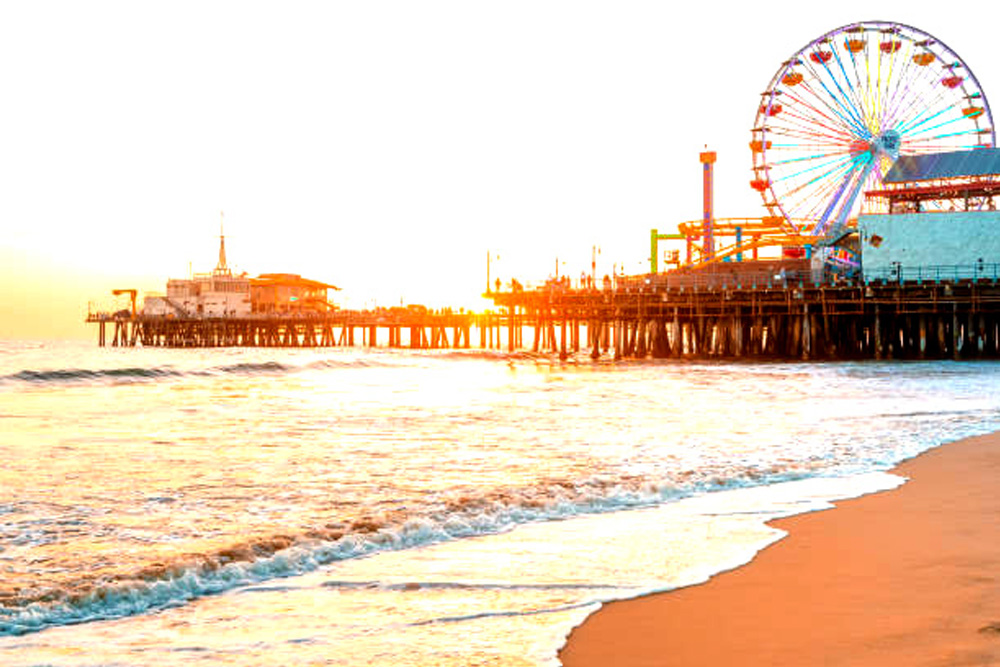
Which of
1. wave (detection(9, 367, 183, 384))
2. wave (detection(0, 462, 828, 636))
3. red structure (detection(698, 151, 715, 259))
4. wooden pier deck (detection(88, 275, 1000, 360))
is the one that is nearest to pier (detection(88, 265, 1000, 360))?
wooden pier deck (detection(88, 275, 1000, 360))

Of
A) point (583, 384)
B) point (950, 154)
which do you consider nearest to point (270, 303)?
point (950, 154)

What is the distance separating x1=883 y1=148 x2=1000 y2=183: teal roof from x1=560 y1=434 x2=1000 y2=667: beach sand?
45.5 m

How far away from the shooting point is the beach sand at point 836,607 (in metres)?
3.79

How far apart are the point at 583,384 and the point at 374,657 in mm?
22925

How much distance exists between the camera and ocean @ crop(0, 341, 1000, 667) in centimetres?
440

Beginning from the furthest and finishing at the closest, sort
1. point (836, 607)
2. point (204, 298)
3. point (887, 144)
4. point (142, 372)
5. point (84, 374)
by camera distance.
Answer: point (204, 298), point (887, 144), point (142, 372), point (84, 374), point (836, 607)

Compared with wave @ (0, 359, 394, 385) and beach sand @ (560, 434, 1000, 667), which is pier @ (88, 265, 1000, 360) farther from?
beach sand @ (560, 434, 1000, 667)

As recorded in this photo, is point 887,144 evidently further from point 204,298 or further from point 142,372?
point 204,298

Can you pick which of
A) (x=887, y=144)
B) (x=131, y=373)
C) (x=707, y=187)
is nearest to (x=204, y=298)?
(x=707, y=187)

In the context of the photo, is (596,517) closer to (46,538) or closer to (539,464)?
(539,464)

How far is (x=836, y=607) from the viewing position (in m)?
4.46

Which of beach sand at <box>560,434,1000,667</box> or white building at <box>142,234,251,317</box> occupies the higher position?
white building at <box>142,234,251,317</box>

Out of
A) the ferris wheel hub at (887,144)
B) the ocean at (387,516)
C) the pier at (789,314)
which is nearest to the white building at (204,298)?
the pier at (789,314)

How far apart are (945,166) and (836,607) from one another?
161 ft
